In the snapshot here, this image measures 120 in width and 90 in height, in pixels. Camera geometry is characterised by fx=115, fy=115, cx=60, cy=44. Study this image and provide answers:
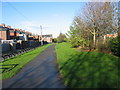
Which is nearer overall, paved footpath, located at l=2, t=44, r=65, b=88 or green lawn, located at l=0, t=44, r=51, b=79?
paved footpath, located at l=2, t=44, r=65, b=88

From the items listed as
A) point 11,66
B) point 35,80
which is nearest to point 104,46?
point 11,66

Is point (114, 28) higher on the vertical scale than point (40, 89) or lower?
higher

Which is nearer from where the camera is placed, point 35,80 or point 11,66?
A: point 35,80

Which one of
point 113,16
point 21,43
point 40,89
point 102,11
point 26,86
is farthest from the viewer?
point 21,43

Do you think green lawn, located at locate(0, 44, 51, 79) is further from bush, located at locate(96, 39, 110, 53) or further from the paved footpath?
bush, located at locate(96, 39, 110, 53)

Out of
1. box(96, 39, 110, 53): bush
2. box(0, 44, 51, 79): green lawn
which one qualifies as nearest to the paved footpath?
box(0, 44, 51, 79): green lawn

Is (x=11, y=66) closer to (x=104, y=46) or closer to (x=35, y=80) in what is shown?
(x=35, y=80)

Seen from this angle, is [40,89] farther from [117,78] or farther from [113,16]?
[113,16]

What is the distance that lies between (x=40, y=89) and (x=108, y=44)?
39.2ft

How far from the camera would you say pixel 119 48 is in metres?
11.6

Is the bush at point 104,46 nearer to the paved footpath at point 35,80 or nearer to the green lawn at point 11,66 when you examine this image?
the green lawn at point 11,66

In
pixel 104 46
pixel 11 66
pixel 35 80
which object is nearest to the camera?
pixel 35 80

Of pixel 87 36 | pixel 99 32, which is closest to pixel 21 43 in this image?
pixel 87 36

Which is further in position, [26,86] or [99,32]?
[99,32]
